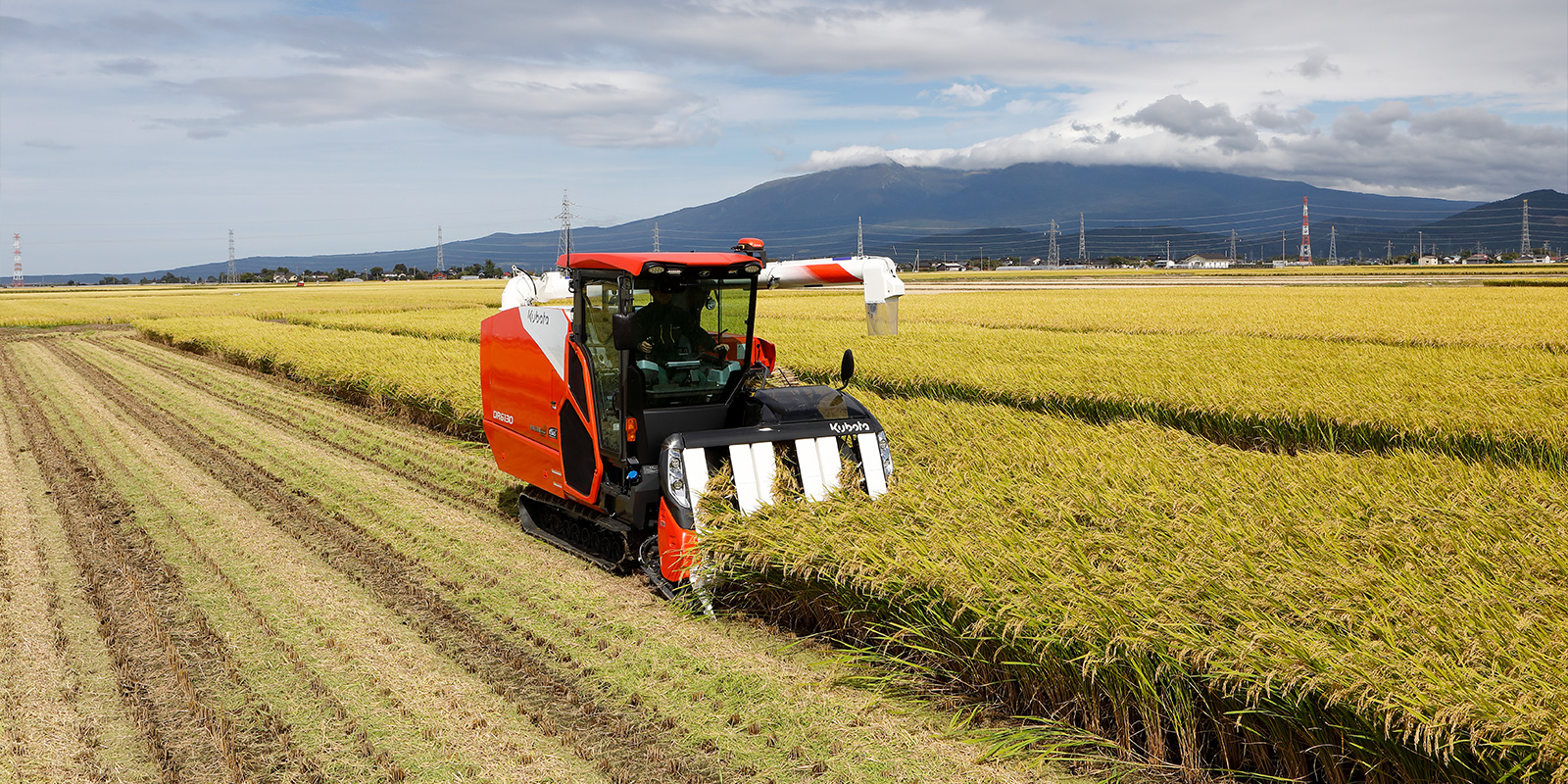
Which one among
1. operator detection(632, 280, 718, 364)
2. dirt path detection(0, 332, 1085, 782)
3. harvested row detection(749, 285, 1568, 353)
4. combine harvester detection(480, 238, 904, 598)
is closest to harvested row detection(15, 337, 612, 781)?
dirt path detection(0, 332, 1085, 782)

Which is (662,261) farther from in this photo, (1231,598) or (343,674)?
(1231,598)

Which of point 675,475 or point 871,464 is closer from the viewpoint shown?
point 675,475

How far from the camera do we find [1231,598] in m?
4.21

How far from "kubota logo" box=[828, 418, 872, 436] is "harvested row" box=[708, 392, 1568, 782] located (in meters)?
0.51

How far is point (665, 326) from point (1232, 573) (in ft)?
13.8

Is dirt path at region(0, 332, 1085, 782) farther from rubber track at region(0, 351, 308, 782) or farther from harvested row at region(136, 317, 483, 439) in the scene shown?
harvested row at region(136, 317, 483, 439)

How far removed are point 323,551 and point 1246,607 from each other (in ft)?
22.4

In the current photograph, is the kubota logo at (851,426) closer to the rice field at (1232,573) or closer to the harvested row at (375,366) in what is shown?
the rice field at (1232,573)

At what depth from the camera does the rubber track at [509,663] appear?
14.6 ft

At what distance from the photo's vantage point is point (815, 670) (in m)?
5.38

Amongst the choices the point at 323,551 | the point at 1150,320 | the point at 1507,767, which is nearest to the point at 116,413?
the point at 323,551

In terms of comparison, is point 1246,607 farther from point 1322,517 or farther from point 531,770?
point 531,770

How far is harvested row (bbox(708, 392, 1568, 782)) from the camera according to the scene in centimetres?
349

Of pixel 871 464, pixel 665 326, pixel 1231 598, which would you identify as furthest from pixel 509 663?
pixel 1231 598
